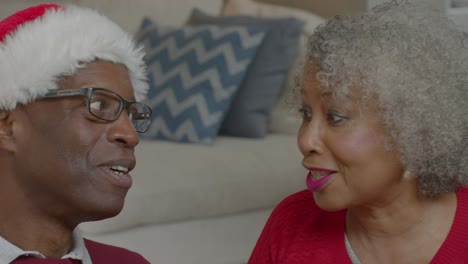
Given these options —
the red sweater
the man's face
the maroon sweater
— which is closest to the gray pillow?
the red sweater

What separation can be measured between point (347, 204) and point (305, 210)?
26 centimetres

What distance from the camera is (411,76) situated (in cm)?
175

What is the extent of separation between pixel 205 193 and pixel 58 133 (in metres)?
1.54

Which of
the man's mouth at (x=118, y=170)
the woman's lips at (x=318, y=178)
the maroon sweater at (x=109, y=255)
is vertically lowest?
the maroon sweater at (x=109, y=255)

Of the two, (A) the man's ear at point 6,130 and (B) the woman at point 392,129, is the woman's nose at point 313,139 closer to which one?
(B) the woman at point 392,129

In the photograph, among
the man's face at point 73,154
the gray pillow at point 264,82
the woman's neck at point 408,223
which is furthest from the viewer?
the gray pillow at point 264,82

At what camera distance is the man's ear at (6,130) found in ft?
5.34

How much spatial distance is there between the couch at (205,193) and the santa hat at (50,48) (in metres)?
1.18

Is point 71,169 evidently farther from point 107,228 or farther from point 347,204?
point 107,228

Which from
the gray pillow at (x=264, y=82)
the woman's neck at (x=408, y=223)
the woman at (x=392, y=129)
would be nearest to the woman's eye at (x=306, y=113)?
the woman at (x=392, y=129)

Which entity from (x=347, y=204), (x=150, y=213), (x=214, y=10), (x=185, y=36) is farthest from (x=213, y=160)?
(x=347, y=204)

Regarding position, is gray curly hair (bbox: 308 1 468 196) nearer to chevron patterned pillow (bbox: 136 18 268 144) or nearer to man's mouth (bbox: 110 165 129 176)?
man's mouth (bbox: 110 165 129 176)

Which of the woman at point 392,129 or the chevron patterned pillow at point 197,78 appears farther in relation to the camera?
the chevron patterned pillow at point 197,78

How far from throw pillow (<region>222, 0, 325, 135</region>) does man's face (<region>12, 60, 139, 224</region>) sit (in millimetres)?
1891
